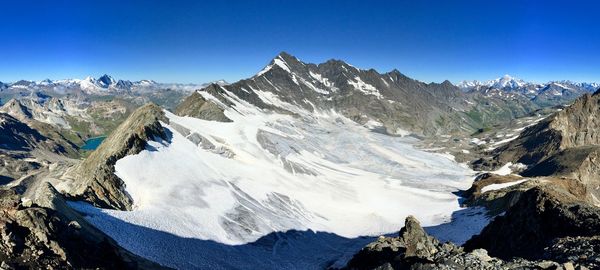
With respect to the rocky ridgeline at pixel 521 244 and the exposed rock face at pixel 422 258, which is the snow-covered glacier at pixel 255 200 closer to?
the exposed rock face at pixel 422 258

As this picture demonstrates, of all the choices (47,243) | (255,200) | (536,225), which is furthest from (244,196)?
(47,243)

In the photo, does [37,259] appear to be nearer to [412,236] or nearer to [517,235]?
[412,236]

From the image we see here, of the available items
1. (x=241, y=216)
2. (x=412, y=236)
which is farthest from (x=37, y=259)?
(x=241, y=216)

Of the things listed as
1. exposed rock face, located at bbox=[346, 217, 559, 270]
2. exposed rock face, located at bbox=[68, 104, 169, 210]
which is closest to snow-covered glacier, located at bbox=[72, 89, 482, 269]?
exposed rock face, located at bbox=[68, 104, 169, 210]

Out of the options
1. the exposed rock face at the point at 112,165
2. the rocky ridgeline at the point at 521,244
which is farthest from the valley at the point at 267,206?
the exposed rock face at the point at 112,165

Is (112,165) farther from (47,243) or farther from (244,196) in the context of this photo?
(47,243)

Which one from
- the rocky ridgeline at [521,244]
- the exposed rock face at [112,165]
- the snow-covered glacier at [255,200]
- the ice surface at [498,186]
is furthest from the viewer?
the ice surface at [498,186]
